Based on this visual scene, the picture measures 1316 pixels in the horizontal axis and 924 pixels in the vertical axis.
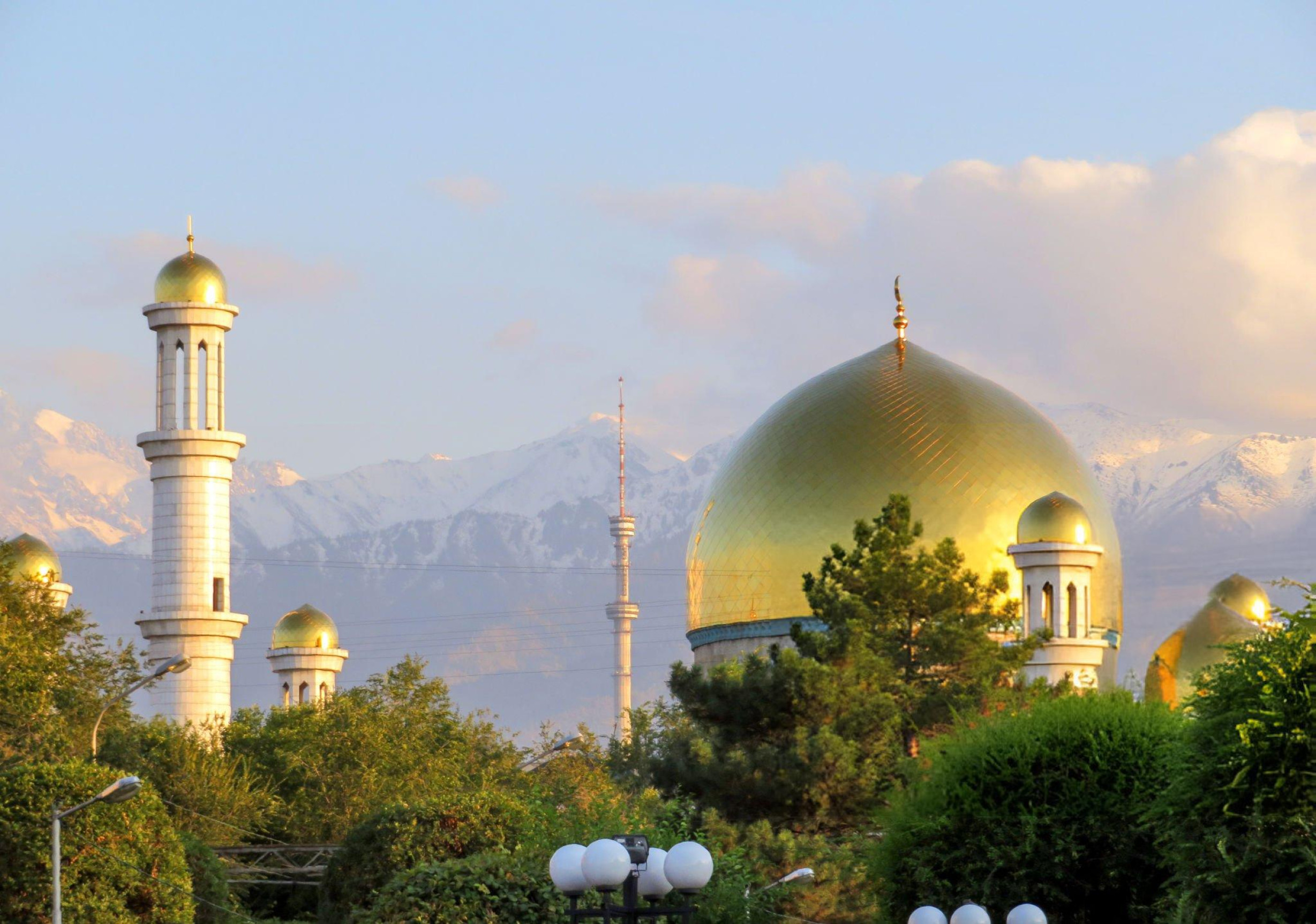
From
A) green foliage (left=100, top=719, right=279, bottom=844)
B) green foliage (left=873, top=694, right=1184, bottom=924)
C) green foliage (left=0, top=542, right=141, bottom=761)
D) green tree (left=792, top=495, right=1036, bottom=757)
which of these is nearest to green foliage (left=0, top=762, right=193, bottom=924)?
green foliage (left=0, top=542, right=141, bottom=761)

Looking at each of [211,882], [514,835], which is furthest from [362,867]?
[211,882]

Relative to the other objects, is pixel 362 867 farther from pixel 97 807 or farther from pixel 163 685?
pixel 163 685

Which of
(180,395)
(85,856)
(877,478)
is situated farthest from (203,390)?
(85,856)

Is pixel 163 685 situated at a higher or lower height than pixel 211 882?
higher

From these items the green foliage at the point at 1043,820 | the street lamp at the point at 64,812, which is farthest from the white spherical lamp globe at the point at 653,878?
the street lamp at the point at 64,812

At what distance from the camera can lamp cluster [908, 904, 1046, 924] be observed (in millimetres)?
19375

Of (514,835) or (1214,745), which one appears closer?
(1214,745)

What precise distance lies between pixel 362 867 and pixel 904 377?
26.5 m

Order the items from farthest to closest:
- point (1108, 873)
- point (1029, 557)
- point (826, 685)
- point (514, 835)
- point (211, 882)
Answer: point (1029, 557) < point (826, 685) < point (211, 882) < point (514, 835) < point (1108, 873)

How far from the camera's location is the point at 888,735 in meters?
34.7

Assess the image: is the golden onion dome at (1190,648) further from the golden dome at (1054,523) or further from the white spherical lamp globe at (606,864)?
the white spherical lamp globe at (606,864)

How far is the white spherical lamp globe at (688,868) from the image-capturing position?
16891mm

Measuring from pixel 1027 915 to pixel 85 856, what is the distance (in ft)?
41.5

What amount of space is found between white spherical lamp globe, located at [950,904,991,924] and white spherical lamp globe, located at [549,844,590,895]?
155 inches
